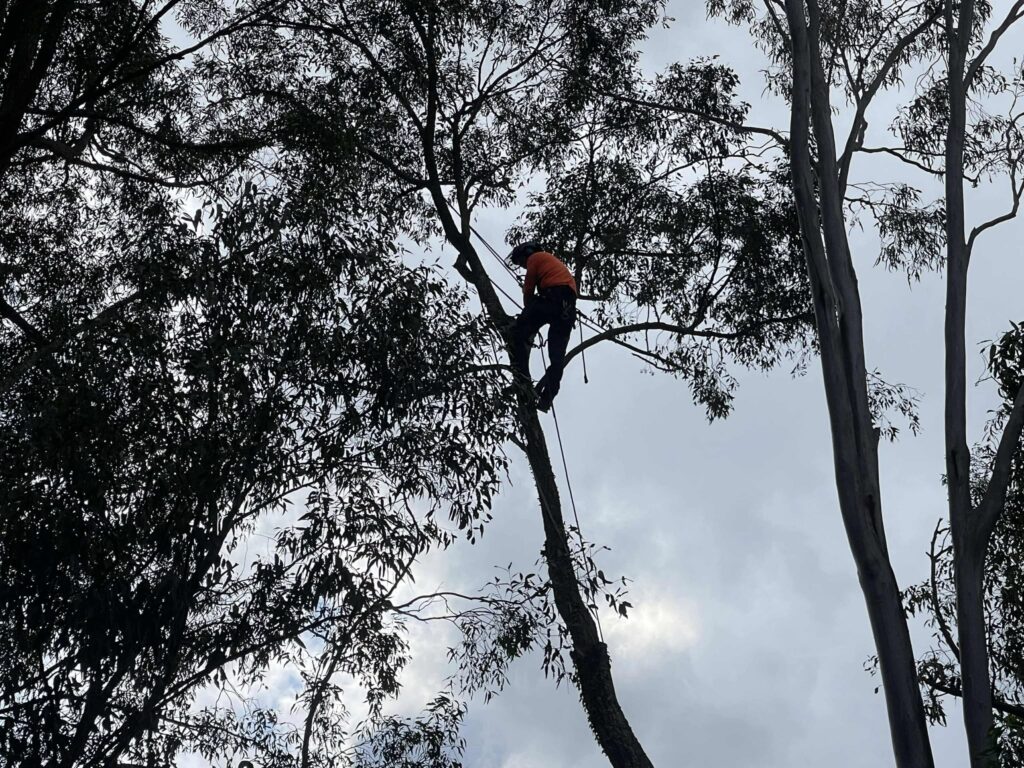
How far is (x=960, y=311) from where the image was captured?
738 centimetres

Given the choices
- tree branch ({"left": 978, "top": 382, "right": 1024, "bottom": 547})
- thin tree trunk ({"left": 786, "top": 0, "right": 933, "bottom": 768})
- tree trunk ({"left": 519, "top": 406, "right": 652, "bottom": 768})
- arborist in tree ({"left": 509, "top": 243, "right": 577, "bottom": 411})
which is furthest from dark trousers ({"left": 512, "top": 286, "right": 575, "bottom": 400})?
tree branch ({"left": 978, "top": 382, "right": 1024, "bottom": 547})

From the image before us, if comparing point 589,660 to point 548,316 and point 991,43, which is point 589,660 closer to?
point 548,316

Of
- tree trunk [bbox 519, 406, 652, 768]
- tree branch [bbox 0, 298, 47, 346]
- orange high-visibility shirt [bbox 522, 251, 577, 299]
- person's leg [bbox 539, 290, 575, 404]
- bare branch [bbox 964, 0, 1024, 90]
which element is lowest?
tree trunk [bbox 519, 406, 652, 768]

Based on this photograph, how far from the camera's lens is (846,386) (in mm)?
7148

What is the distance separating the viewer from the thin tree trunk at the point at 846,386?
648cm

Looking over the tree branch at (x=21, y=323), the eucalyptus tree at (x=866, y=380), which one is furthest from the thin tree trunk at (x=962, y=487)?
the tree branch at (x=21, y=323)

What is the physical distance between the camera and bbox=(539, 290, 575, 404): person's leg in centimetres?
787

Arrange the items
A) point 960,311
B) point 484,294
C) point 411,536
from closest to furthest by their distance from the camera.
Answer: point 411,536 → point 960,311 → point 484,294

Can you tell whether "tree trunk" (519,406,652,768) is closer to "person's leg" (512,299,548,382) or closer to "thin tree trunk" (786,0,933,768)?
"person's leg" (512,299,548,382)

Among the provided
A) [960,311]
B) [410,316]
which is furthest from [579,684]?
[960,311]

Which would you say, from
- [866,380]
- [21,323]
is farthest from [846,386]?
[21,323]

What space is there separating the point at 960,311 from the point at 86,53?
21.4 feet

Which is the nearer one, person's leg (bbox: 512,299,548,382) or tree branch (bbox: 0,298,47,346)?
person's leg (bbox: 512,299,548,382)

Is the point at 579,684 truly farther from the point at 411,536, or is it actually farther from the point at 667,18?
the point at 667,18
